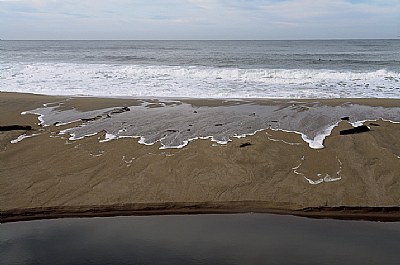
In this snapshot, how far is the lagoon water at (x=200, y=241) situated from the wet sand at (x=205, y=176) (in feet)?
1.01

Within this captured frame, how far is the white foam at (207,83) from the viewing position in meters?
16.5

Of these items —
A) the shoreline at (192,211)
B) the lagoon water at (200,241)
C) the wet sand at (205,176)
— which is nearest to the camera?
the lagoon water at (200,241)

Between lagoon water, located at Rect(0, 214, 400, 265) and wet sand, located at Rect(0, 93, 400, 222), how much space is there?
0.31m

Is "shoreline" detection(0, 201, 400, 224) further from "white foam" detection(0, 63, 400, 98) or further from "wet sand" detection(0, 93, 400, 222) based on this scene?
"white foam" detection(0, 63, 400, 98)

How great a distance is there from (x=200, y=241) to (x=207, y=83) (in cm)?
1571

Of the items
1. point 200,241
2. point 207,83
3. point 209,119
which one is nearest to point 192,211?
point 200,241

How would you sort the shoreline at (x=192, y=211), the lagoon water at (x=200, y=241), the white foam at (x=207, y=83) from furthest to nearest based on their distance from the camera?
the white foam at (x=207, y=83) → the shoreline at (x=192, y=211) → the lagoon water at (x=200, y=241)

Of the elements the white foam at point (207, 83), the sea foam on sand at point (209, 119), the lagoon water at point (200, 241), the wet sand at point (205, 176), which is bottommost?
the lagoon water at point (200, 241)

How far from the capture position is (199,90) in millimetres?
17469

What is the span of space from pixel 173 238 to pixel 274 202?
189 centimetres

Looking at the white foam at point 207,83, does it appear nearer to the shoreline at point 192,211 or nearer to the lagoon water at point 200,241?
the shoreline at point 192,211

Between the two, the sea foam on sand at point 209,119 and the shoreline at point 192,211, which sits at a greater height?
the sea foam on sand at point 209,119

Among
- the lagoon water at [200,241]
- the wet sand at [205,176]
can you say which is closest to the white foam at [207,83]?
the wet sand at [205,176]

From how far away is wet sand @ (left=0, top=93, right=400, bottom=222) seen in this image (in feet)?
19.7
